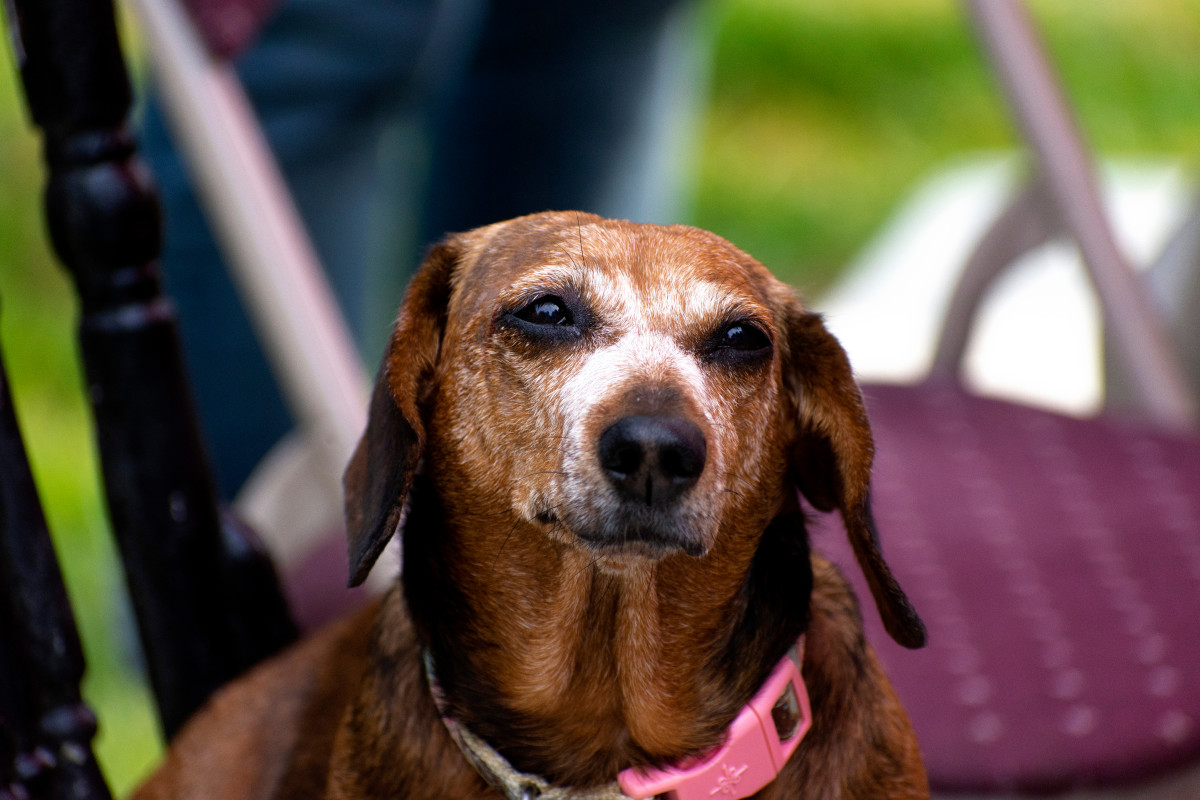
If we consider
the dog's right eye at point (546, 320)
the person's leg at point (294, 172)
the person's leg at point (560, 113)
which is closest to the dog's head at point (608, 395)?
the dog's right eye at point (546, 320)

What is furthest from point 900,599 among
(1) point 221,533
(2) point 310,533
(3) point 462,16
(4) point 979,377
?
(4) point 979,377

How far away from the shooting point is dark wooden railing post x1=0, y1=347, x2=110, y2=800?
1391 millimetres

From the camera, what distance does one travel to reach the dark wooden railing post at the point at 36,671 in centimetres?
139

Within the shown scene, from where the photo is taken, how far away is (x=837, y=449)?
1.35 metres

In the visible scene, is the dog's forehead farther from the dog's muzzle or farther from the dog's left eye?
the dog's muzzle

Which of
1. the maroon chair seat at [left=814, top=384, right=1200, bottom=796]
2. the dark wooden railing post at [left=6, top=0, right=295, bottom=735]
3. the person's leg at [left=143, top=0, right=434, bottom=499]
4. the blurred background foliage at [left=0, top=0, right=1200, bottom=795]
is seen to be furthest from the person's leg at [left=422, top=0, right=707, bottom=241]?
the dark wooden railing post at [left=6, top=0, right=295, bottom=735]

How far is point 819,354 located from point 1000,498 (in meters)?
0.94

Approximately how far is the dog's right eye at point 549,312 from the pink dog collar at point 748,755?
0.41 meters

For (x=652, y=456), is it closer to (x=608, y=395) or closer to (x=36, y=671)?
(x=608, y=395)

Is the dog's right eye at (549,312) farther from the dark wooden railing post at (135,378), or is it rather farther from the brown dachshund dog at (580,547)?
the dark wooden railing post at (135,378)

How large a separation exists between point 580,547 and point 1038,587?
3.29 feet

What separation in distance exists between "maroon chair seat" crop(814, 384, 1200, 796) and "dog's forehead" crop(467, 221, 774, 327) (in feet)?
1.07

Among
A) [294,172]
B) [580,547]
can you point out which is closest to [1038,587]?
[580,547]

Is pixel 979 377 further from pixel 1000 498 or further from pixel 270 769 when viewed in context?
pixel 270 769
